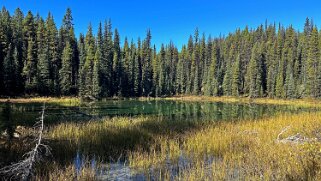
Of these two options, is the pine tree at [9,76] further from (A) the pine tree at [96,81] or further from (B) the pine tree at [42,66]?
(A) the pine tree at [96,81]

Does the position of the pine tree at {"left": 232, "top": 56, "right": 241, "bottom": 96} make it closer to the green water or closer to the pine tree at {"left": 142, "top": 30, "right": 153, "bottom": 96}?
the pine tree at {"left": 142, "top": 30, "right": 153, "bottom": 96}

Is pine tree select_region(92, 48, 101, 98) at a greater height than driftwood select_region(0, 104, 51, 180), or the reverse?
pine tree select_region(92, 48, 101, 98)

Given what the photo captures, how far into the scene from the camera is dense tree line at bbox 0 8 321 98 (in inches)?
2098

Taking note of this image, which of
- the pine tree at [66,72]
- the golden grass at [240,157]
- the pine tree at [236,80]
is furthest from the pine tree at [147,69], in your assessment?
the golden grass at [240,157]

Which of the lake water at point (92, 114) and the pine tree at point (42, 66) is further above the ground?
the pine tree at point (42, 66)

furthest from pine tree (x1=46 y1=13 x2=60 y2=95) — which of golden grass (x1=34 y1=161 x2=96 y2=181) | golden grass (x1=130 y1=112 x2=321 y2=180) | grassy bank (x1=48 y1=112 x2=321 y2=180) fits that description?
golden grass (x1=34 y1=161 x2=96 y2=181)

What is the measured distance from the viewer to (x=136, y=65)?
74625 millimetres

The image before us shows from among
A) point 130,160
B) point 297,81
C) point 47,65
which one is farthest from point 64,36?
point 130,160

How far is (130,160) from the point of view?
8172 mm

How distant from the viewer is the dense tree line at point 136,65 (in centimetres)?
5328

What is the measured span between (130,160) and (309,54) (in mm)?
70825

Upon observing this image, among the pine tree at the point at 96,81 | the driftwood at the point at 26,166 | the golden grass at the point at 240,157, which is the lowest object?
the golden grass at the point at 240,157

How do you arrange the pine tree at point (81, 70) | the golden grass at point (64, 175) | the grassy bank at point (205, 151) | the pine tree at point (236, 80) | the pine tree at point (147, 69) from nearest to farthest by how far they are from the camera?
the golden grass at point (64, 175) → the grassy bank at point (205, 151) → the pine tree at point (81, 70) → the pine tree at point (236, 80) → the pine tree at point (147, 69)

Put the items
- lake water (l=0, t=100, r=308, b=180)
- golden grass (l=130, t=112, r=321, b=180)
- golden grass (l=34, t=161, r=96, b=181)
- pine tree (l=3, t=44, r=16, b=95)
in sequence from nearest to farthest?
golden grass (l=34, t=161, r=96, b=181) < golden grass (l=130, t=112, r=321, b=180) < lake water (l=0, t=100, r=308, b=180) < pine tree (l=3, t=44, r=16, b=95)
